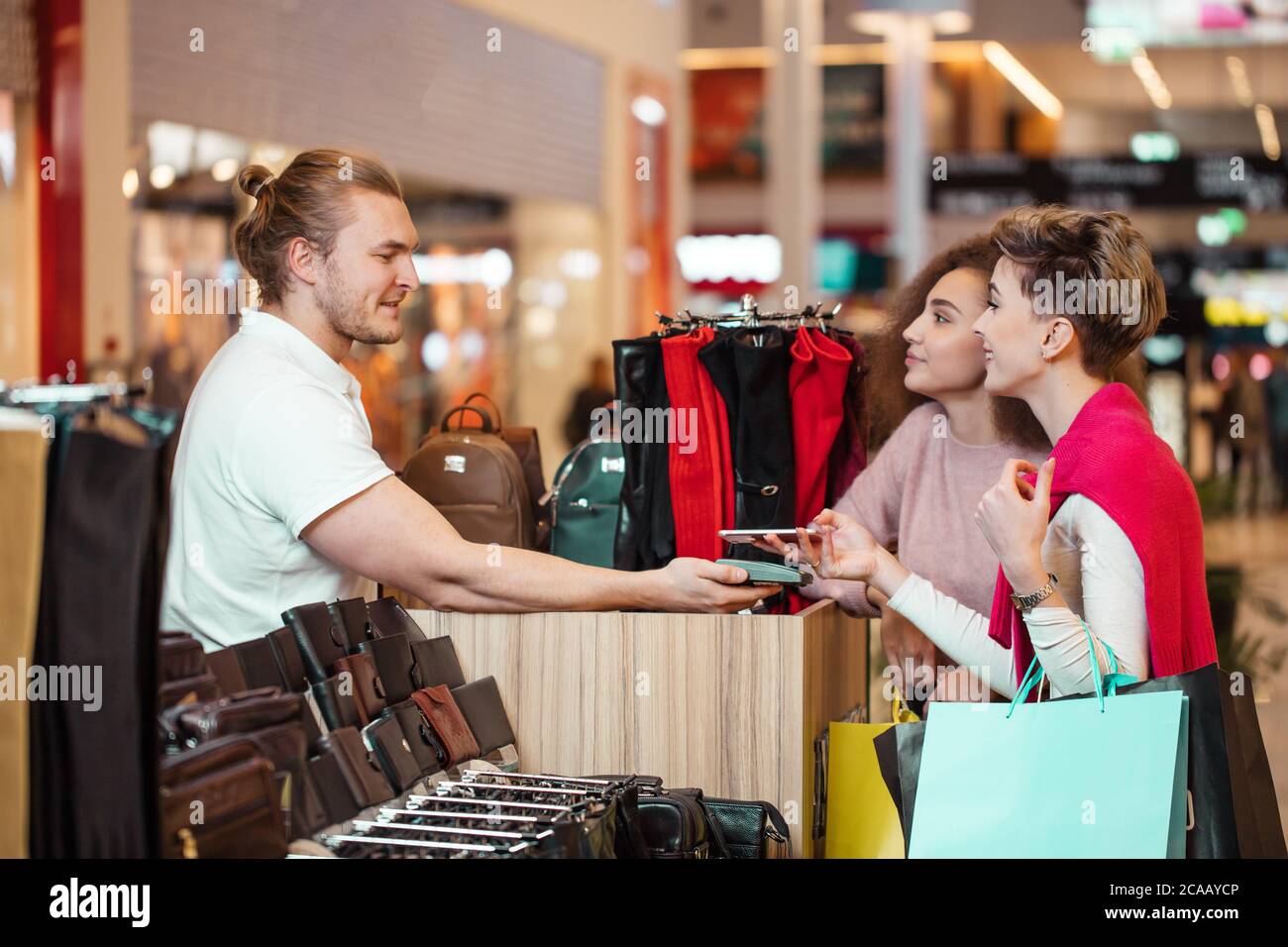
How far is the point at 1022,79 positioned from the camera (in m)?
22.6

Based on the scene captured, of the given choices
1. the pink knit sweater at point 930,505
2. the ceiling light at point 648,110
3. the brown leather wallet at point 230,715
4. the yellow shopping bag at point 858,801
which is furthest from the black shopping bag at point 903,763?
the ceiling light at point 648,110

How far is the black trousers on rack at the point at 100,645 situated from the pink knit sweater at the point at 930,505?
1.72 metres

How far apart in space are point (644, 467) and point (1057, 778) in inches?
48.8

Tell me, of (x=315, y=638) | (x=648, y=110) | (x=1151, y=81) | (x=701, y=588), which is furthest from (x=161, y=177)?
(x=1151, y=81)

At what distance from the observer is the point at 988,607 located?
3143mm

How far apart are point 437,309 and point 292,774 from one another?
1201 cm

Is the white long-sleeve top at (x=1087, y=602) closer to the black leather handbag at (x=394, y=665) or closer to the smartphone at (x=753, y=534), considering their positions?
the smartphone at (x=753, y=534)

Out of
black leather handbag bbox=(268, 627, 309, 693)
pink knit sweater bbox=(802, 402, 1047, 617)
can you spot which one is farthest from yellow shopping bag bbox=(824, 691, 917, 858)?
black leather handbag bbox=(268, 627, 309, 693)

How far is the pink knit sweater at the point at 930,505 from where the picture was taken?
3135 millimetres

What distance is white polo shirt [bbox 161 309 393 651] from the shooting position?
2.75 metres

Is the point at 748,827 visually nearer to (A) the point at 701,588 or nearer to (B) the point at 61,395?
(A) the point at 701,588

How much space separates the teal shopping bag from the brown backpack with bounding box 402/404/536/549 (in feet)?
4.11
